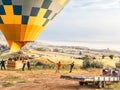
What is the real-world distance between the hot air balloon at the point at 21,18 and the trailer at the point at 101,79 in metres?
8.94

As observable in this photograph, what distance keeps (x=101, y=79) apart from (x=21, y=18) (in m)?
11.5

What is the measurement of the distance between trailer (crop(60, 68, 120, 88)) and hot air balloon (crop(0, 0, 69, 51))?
894cm

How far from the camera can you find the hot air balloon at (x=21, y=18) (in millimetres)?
33938

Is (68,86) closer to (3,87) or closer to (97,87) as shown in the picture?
(97,87)

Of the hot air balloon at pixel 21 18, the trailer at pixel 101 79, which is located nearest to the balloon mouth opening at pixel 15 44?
the hot air balloon at pixel 21 18

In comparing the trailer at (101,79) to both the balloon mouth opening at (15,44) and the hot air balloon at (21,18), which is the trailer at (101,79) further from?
the hot air balloon at (21,18)

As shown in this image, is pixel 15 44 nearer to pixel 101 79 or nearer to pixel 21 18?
pixel 21 18

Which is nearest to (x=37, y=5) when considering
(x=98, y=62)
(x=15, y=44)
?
(x=15, y=44)

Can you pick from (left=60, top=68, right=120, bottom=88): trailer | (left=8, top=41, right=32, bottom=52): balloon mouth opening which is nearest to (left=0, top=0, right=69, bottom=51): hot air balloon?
(left=8, top=41, right=32, bottom=52): balloon mouth opening

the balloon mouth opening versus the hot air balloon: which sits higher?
the hot air balloon

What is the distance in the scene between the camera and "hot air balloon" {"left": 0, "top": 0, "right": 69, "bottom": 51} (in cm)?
3394

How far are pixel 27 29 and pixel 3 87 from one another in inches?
322

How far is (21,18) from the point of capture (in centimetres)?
3425

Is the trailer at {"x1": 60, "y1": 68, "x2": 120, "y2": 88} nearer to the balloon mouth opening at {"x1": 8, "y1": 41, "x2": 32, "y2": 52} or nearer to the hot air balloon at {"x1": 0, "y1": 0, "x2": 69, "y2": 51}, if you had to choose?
the balloon mouth opening at {"x1": 8, "y1": 41, "x2": 32, "y2": 52}
